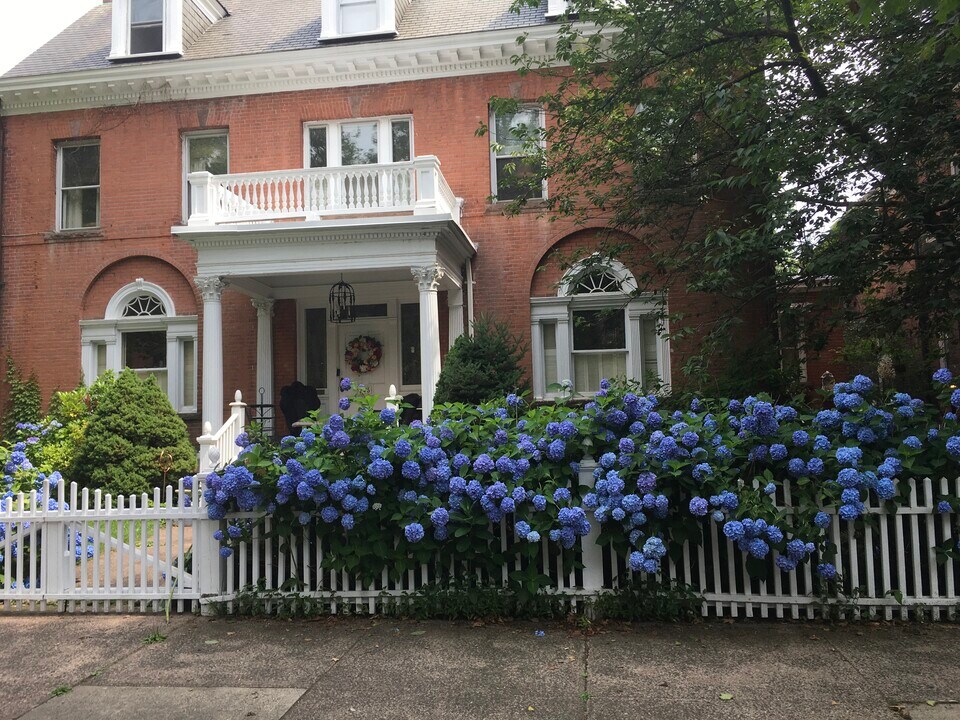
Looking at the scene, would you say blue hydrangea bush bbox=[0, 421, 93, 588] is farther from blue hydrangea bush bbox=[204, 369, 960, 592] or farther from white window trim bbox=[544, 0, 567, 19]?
white window trim bbox=[544, 0, 567, 19]

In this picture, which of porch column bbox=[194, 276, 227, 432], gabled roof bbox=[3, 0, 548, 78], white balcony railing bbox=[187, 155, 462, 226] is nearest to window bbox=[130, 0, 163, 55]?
gabled roof bbox=[3, 0, 548, 78]

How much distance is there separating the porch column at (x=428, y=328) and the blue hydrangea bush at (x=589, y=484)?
15.3ft

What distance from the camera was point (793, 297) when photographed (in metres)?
8.66

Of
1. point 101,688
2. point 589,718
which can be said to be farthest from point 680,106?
point 101,688

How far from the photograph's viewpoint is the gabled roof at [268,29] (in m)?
13.2

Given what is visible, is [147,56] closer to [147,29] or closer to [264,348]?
[147,29]

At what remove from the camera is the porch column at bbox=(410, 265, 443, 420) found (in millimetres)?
10336

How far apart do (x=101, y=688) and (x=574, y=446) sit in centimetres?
350

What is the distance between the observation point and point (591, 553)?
521cm

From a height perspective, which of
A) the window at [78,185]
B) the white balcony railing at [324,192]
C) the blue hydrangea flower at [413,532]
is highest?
the window at [78,185]

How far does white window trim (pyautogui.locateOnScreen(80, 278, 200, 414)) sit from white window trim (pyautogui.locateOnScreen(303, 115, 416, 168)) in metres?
3.74

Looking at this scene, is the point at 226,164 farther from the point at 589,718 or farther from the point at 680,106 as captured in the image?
the point at 589,718

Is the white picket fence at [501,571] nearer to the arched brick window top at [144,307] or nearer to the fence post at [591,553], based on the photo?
the fence post at [591,553]

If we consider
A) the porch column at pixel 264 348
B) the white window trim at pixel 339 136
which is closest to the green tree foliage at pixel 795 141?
the white window trim at pixel 339 136
